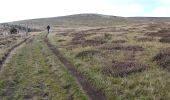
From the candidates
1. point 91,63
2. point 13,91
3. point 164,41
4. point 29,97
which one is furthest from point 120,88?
point 164,41

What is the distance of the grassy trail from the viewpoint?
15.2 metres

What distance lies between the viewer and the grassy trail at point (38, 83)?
15181 millimetres

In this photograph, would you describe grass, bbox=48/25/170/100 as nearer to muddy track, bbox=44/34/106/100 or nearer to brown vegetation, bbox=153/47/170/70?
muddy track, bbox=44/34/106/100

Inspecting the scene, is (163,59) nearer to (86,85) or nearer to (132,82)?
(132,82)

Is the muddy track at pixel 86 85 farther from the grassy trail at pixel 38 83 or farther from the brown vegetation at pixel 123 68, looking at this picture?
the brown vegetation at pixel 123 68

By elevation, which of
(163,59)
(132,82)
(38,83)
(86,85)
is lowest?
(38,83)

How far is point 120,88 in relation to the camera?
50.2ft

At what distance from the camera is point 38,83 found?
1795 centimetres

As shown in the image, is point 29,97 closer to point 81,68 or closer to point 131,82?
point 131,82

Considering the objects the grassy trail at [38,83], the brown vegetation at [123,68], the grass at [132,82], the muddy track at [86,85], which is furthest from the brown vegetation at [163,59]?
the grassy trail at [38,83]

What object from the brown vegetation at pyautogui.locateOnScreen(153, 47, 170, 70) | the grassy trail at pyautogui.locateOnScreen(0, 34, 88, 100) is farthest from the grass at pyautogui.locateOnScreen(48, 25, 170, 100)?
the grassy trail at pyautogui.locateOnScreen(0, 34, 88, 100)

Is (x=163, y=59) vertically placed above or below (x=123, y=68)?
above

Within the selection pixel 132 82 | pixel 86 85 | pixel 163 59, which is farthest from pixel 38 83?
pixel 163 59

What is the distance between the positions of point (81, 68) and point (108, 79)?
4415mm
